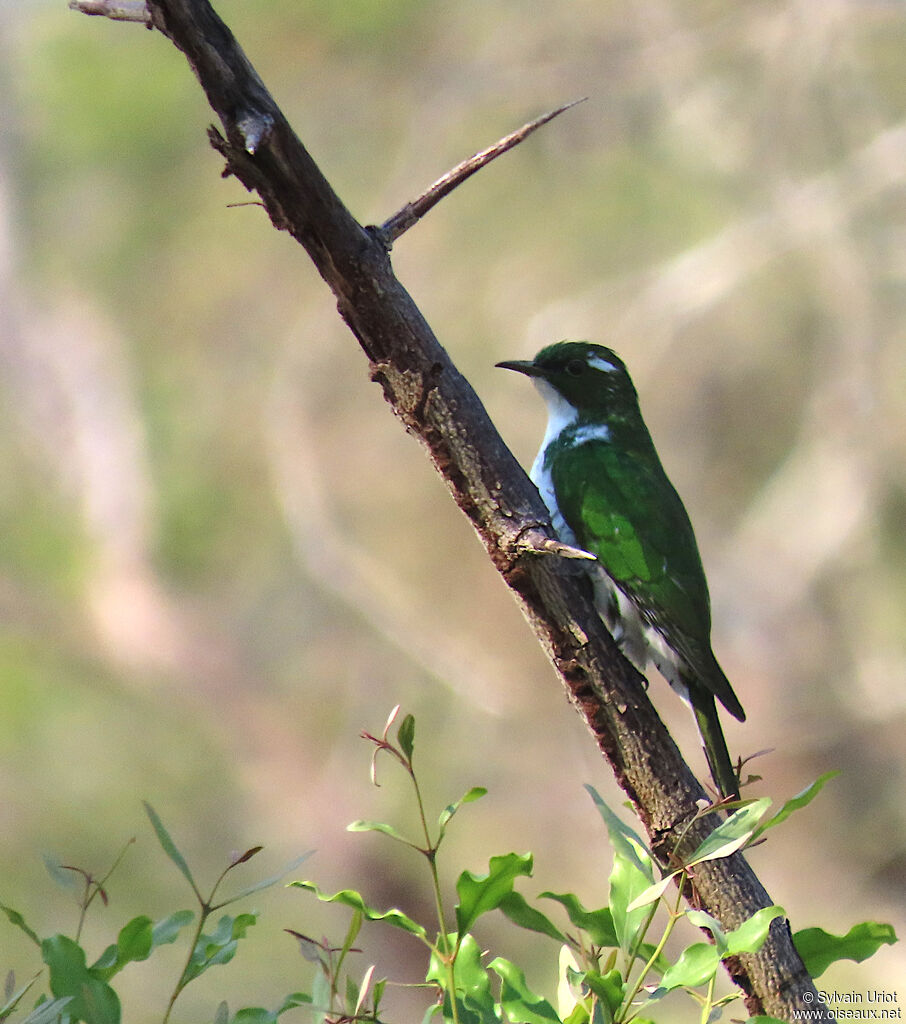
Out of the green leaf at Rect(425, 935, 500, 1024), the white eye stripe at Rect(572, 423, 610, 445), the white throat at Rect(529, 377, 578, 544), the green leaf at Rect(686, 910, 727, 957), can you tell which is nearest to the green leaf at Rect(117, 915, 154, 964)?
the green leaf at Rect(425, 935, 500, 1024)

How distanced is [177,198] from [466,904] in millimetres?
9283

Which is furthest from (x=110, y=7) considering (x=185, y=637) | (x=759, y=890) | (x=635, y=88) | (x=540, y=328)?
(x=185, y=637)

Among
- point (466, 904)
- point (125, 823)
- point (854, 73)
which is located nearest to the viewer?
point (466, 904)

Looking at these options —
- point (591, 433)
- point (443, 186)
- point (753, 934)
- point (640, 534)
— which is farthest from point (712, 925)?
point (591, 433)

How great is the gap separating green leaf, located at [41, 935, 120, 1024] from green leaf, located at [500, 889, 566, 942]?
1.26ft

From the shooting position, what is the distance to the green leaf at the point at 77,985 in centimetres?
107

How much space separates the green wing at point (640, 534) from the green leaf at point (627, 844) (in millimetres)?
1085

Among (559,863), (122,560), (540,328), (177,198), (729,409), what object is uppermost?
(177,198)

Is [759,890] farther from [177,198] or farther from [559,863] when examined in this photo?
[177,198]

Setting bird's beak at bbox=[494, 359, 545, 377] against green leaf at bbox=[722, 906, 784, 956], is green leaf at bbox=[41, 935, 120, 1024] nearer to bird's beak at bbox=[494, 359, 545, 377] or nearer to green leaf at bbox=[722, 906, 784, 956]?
green leaf at bbox=[722, 906, 784, 956]

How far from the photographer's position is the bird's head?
2896 millimetres

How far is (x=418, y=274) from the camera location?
877 centimetres

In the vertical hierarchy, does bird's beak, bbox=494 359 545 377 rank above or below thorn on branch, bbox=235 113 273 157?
above

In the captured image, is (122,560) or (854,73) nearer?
(854,73)
